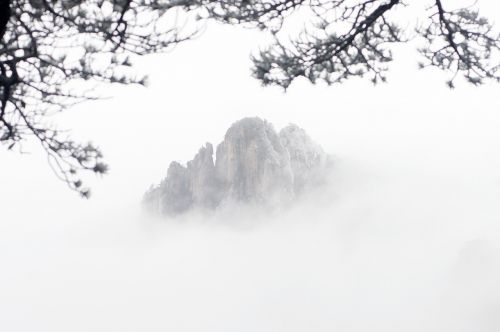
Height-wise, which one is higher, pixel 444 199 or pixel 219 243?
pixel 444 199

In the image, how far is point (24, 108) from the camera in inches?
208

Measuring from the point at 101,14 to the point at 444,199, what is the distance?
421 feet

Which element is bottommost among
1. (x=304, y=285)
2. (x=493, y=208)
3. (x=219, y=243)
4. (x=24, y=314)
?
(x=24, y=314)

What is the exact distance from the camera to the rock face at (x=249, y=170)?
82062mm

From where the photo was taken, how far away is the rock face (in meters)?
82.1

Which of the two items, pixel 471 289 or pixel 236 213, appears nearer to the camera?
pixel 471 289

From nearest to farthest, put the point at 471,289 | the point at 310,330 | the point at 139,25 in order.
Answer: the point at 139,25 → the point at 471,289 → the point at 310,330

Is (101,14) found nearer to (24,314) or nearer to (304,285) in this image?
(304,285)

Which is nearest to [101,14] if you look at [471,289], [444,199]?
[471,289]

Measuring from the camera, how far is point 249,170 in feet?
284

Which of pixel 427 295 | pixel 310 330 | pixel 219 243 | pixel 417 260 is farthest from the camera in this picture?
pixel 219 243

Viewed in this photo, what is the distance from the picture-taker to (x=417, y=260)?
299ft

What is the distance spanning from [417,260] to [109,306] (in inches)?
2640

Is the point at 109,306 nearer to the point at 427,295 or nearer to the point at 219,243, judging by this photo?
the point at 219,243
